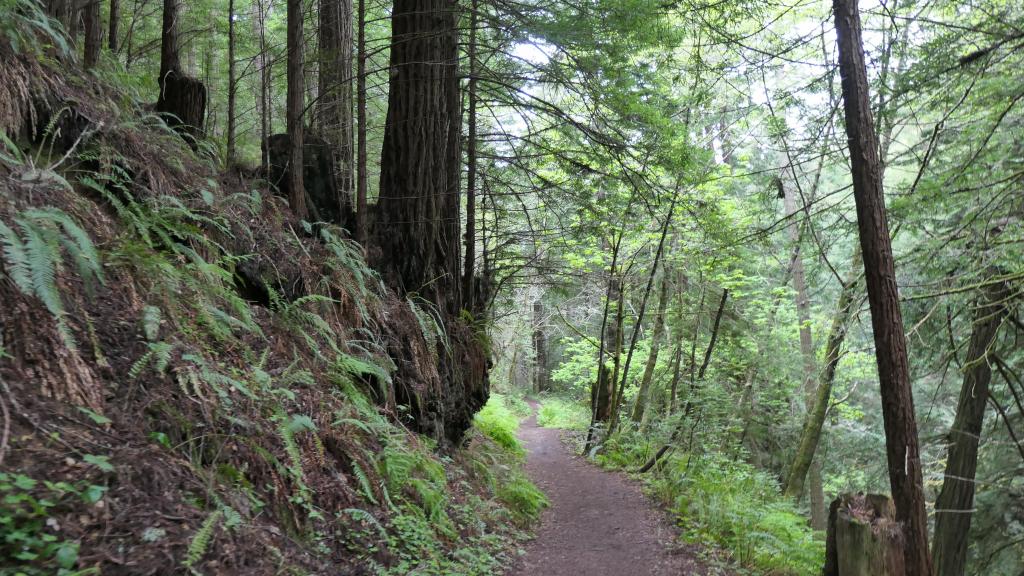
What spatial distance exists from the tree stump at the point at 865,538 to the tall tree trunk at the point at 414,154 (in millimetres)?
4792

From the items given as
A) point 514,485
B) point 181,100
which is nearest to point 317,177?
point 181,100

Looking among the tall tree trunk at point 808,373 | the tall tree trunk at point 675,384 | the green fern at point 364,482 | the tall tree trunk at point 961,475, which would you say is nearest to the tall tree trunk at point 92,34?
the green fern at point 364,482

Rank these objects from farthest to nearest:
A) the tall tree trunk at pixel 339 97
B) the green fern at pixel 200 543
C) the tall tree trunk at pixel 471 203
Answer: the tall tree trunk at pixel 471 203 < the tall tree trunk at pixel 339 97 < the green fern at pixel 200 543

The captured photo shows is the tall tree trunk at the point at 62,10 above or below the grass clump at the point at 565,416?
above

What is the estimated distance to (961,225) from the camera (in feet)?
20.4

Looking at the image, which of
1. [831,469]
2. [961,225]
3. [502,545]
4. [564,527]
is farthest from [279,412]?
[831,469]

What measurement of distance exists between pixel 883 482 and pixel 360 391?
11.1 metres

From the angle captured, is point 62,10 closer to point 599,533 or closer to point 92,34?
point 92,34

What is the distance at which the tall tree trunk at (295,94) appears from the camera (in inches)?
237

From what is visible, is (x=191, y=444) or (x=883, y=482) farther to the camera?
(x=883, y=482)

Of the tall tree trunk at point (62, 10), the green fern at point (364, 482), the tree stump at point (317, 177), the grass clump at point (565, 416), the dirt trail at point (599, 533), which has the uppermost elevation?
the tall tree trunk at point (62, 10)

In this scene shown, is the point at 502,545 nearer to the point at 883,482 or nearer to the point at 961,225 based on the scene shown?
the point at 961,225

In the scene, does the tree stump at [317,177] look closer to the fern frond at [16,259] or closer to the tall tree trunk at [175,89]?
the tall tree trunk at [175,89]

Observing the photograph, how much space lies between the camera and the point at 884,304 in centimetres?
482
